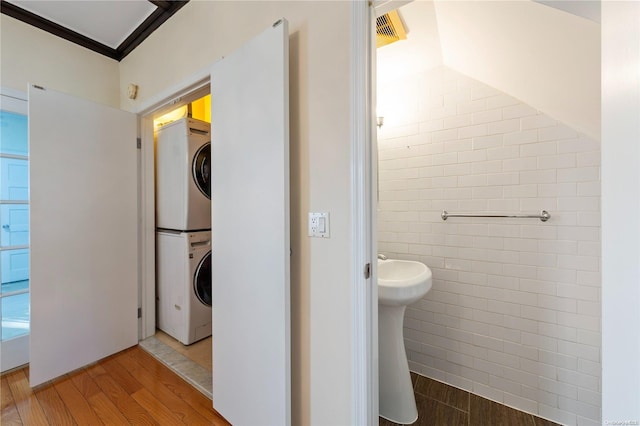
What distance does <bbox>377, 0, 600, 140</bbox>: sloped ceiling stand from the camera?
1225 mm

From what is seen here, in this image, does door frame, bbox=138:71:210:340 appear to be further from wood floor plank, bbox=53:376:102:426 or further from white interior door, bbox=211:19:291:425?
white interior door, bbox=211:19:291:425

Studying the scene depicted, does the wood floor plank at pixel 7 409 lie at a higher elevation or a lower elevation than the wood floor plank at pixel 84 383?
higher

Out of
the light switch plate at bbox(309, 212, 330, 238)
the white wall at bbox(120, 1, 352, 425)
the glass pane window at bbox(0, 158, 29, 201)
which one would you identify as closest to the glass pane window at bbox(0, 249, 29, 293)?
the glass pane window at bbox(0, 158, 29, 201)

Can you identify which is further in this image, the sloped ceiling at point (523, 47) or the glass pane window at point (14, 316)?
the glass pane window at point (14, 316)

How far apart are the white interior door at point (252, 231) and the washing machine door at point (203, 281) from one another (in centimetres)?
92

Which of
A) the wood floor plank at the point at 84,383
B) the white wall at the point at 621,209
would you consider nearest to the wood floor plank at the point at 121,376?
the wood floor plank at the point at 84,383

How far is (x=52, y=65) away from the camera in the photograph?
222 centimetres

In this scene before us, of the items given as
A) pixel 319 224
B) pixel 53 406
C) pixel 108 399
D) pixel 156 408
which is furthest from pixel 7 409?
pixel 319 224

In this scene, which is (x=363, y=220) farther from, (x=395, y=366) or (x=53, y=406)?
(x=53, y=406)

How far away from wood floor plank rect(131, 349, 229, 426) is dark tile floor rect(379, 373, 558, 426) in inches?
38.7

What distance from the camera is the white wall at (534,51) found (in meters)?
1.22

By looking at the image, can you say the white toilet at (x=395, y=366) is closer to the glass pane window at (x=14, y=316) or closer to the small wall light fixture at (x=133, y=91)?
the small wall light fixture at (x=133, y=91)

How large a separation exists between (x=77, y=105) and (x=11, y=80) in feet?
2.08

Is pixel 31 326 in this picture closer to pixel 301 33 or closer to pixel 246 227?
pixel 246 227
